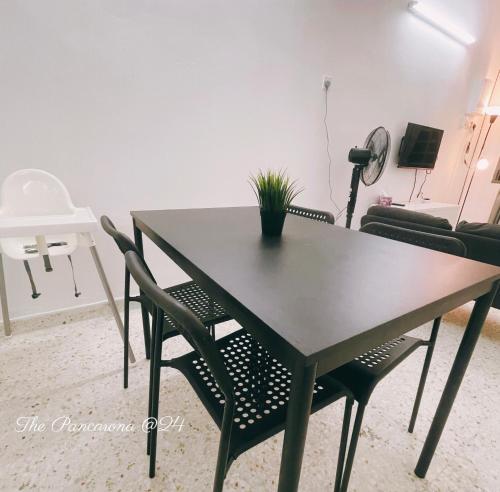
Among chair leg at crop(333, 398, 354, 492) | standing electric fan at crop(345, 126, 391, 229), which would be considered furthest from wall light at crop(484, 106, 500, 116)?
chair leg at crop(333, 398, 354, 492)

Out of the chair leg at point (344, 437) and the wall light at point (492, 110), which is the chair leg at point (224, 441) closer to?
the chair leg at point (344, 437)

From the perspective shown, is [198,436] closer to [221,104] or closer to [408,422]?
[408,422]

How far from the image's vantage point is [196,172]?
2.07 meters

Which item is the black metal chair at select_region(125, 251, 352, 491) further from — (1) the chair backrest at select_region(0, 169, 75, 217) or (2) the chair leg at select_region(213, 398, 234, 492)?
(1) the chair backrest at select_region(0, 169, 75, 217)

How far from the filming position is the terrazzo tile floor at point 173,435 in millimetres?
977

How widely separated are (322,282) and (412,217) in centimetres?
154

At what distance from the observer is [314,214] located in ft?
4.97

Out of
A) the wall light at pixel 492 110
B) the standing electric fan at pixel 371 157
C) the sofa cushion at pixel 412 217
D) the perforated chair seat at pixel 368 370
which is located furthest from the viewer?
the wall light at pixel 492 110

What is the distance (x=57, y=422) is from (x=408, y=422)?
149cm

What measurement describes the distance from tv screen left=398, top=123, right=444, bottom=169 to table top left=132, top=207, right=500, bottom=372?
2799 millimetres

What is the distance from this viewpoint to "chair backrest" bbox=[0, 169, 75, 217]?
1481 mm

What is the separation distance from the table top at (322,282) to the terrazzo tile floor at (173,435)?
2.53 feet

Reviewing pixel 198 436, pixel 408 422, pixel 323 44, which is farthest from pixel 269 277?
pixel 323 44

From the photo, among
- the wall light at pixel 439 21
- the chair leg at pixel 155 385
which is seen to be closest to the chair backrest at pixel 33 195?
the chair leg at pixel 155 385
